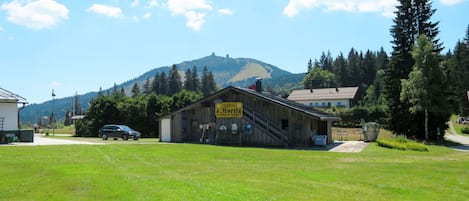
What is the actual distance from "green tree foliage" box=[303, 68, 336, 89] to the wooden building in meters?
85.2

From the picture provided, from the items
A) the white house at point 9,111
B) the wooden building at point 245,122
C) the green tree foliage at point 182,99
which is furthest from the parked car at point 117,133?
the green tree foliage at point 182,99

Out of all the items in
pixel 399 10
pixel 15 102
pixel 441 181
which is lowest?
pixel 441 181

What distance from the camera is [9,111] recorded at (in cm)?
3083

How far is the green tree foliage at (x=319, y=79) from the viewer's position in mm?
119688

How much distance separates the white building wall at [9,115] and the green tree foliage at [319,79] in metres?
96.6

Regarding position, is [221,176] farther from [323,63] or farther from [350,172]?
[323,63]

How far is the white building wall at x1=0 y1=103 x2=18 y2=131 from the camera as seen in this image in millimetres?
30469

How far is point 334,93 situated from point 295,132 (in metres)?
65.7

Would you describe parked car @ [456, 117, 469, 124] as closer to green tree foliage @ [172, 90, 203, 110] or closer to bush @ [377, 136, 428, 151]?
green tree foliage @ [172, 90, 203, 110]

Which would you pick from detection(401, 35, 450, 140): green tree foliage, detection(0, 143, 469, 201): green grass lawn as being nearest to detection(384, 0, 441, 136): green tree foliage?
detection(401, 35, 450, 140): green tree foliage

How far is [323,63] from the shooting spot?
143m

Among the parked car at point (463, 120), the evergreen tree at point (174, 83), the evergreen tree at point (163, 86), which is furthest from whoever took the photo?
the evergreen tree at point (163, 86)

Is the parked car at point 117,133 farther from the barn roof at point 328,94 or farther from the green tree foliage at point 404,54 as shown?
the barn roof at point 328,94

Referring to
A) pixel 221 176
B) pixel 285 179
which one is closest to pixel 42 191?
pixel 221 176
